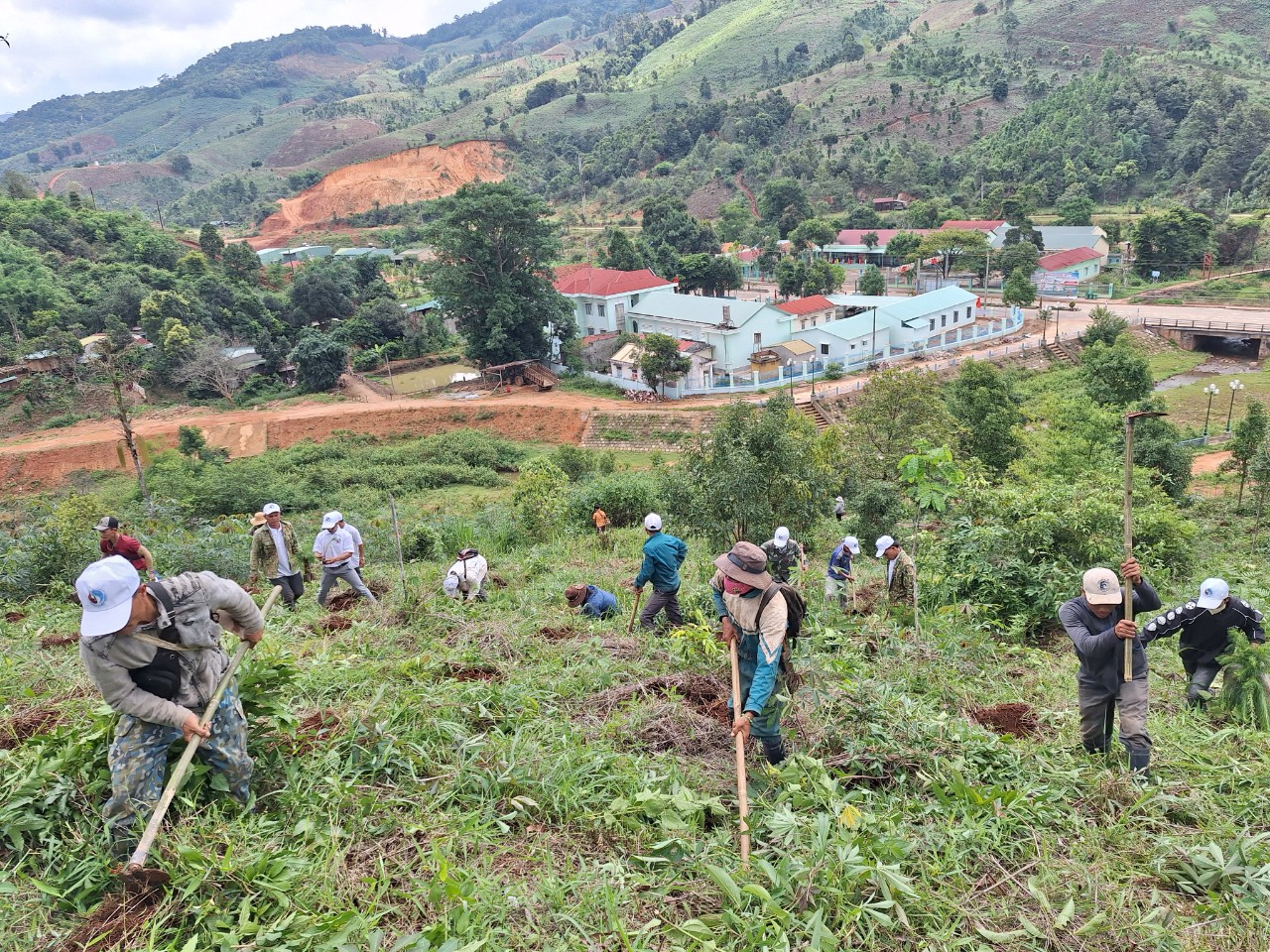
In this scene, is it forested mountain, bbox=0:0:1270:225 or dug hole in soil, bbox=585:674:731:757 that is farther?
forested mountain, bbox=0:0:1270:225

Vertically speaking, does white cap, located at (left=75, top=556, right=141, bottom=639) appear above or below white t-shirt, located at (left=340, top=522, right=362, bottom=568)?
above

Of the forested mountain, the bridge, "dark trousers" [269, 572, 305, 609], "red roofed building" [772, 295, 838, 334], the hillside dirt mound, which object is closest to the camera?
"dark trousers" [269, 572, 305, 609]

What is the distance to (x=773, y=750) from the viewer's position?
460cm

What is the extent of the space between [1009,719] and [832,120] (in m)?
86.1

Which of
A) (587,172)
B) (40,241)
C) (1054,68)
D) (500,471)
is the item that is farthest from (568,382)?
(1054,68)

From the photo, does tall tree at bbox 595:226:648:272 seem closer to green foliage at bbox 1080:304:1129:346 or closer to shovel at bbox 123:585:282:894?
green foliage at bbox 1080:304:1129:346

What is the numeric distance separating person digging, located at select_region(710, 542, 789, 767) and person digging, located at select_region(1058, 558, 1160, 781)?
1863mm

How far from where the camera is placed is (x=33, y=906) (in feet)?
10.8

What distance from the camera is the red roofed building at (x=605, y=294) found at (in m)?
41.2

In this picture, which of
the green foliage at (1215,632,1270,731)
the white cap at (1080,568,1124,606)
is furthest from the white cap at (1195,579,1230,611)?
the white cap at (1080,568,1124,606)

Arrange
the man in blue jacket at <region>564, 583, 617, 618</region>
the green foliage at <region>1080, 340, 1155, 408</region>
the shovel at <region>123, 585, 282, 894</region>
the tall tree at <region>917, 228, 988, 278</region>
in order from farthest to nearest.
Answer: the tall tree at <region>917, 228, 988, 278</region>
the green foliage at <region>1080, 340, 1155, 408</region>
the man in blue jacket at <region>564, 583, 617, 618</region>
the shovel at <region>123, 585, 282, 894</region>

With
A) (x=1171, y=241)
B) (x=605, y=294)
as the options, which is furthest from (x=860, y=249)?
(x=605, y=294)

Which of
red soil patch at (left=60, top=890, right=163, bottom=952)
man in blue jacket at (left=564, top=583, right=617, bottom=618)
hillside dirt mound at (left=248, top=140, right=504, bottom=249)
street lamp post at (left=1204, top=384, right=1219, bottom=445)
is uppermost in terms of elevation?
hillside dirt mound at (left=248, top=140, right=504, bottom=249)

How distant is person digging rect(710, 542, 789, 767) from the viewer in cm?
435
